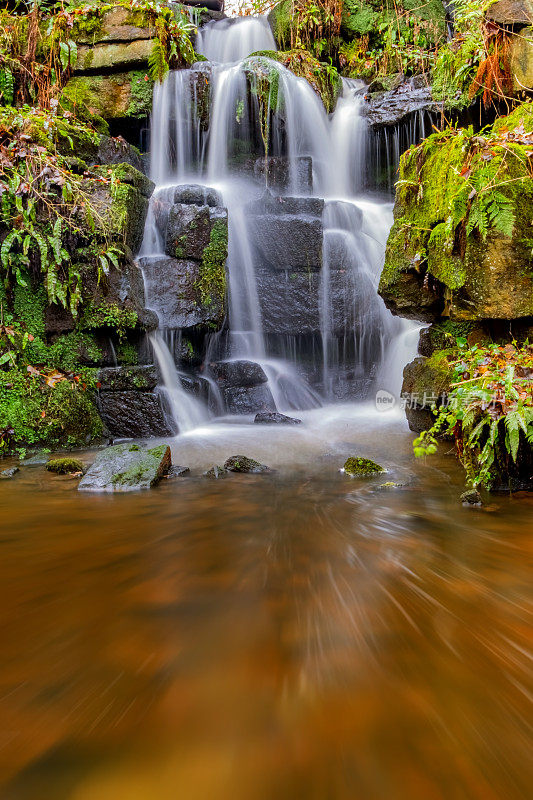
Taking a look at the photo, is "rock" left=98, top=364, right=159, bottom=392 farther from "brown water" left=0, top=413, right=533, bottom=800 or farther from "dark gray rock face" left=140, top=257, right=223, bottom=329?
"brown water" left=0, top=413, right=533, bottom=800

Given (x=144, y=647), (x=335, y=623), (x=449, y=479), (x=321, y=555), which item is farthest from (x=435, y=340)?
(x=144, y=647)

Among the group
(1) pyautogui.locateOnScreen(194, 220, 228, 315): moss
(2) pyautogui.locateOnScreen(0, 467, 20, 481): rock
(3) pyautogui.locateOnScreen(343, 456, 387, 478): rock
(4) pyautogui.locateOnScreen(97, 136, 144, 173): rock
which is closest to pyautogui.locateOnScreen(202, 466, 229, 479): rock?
(3) pyautogui.locateOnScreen(343, 456, 387, 478): rock

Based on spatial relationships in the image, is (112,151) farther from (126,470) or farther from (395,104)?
(395,104)

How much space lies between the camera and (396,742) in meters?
1.15

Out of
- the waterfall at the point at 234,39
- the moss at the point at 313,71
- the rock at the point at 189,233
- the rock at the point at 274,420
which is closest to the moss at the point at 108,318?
the rock at the point at 189,233

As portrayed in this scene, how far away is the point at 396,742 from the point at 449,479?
3.39 meters

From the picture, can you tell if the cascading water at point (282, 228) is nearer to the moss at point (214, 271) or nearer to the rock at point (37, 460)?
the moss at point (214, 271)

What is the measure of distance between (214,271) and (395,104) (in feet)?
24.3

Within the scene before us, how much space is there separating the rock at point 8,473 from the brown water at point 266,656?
153cm

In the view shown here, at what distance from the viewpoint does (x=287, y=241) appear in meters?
9.45

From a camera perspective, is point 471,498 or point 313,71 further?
point 313,71

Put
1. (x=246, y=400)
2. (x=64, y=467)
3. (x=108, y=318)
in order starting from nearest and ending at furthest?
(x=64, y=467) < (x=108, y=318) < (x=246, y=400)

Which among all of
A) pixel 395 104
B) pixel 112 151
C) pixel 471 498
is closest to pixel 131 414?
pixel 471 498

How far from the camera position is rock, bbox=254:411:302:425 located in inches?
291
